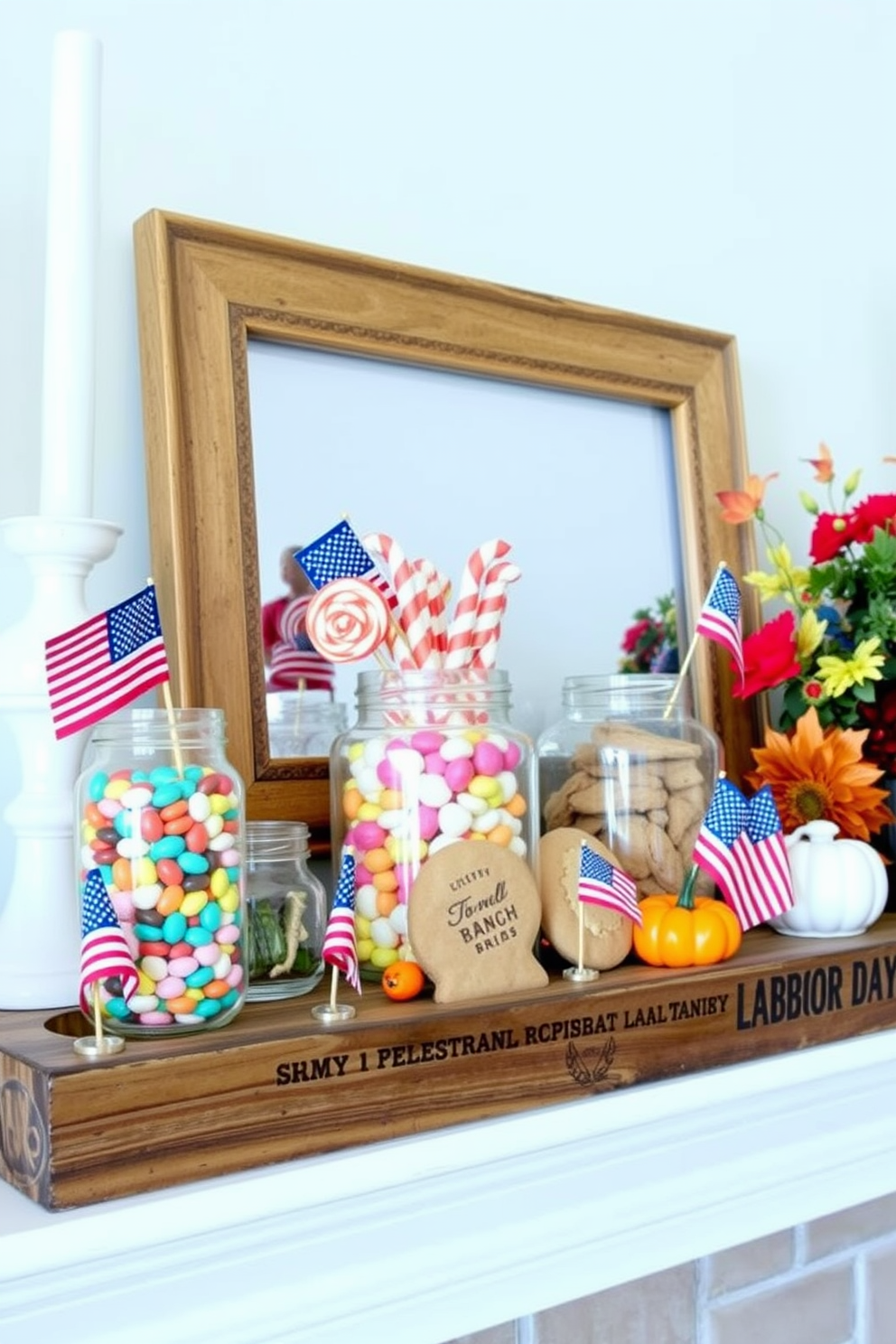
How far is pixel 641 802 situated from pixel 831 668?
0.90ft

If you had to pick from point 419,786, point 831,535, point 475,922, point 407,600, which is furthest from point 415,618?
point 831,535

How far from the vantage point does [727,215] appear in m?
1.38

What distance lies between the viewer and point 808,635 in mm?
1180

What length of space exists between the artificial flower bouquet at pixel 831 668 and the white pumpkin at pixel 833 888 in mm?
71

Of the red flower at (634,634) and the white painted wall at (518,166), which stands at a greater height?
the white painted wall at (518,166)

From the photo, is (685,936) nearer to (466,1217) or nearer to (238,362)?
(466,1217)

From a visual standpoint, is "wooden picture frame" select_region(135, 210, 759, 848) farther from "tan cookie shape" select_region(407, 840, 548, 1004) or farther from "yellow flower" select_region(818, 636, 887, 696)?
"yellow flower" select_region(818, 636, 887, 696)

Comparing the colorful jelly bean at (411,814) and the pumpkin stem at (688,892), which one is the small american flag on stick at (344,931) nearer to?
the colorful jelly bean at (411,814)

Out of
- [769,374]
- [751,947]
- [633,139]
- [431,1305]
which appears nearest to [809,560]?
[769,374]

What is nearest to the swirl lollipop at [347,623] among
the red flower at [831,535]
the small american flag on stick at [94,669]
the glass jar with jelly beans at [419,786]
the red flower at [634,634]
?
the glass jar with jelly beans at [419,786]

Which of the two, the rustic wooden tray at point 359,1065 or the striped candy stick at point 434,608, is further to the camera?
the striped candy stick at point 434,608

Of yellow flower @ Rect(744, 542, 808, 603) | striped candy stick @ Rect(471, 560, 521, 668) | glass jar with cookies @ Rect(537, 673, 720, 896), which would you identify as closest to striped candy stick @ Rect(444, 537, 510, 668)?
striped candy stick @ Rect(471, 560, 521, 668)

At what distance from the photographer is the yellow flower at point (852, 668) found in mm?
1127

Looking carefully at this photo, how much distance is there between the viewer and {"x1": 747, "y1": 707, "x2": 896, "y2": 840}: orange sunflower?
1.08 meters
